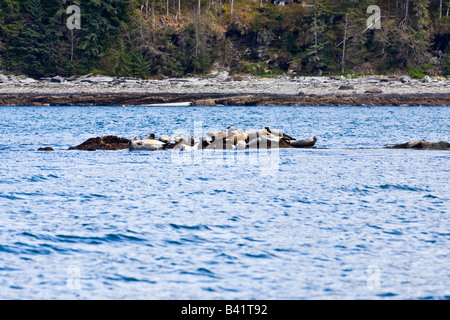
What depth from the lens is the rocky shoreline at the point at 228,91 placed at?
62.2 metres

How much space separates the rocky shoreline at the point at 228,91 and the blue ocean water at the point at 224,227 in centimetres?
4155

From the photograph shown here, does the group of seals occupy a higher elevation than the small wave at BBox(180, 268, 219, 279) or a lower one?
higher

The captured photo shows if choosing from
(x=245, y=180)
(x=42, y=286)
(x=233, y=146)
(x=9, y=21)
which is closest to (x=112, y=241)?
(x=42, y=286)

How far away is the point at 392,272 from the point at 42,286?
16.3ft

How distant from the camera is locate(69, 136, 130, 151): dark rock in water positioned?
24391mm

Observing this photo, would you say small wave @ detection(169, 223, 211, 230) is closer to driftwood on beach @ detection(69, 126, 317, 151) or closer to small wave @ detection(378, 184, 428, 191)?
small wave @ detection(378, 184, 428, 191)

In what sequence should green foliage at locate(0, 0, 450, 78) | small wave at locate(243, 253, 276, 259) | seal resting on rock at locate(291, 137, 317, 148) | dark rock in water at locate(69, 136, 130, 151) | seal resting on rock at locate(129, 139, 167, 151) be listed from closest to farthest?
1. small wave at locate(243, 253, 276, 259)
2. seal resting on rock at locate(129, 139, 167, 151)
3. dark rock in water at locate(69, 136, 130, 151)
4. seal resting on rock at locate(291, 137, 317, 148)
5. green foliage at locate(0, 0, 450, 78)

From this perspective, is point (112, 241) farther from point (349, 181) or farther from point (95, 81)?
point (95, 81)

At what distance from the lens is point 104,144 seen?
2480 cm

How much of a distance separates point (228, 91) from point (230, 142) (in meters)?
42.7

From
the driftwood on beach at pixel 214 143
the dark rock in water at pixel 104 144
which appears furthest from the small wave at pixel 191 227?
the dark rock in water at pixel 104 144

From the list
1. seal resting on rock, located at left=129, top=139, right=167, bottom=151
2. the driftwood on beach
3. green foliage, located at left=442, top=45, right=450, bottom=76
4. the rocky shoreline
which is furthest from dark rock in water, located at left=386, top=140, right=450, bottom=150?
green foliage, located at left=442, top=45, right=450, bottom=76

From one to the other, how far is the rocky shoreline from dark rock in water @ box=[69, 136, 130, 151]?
36.2 metres

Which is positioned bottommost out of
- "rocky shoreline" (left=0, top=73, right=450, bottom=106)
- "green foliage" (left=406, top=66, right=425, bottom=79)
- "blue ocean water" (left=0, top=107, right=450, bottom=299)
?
"blue ocean water" (left=0, top=107, right=450, bottom=299)
